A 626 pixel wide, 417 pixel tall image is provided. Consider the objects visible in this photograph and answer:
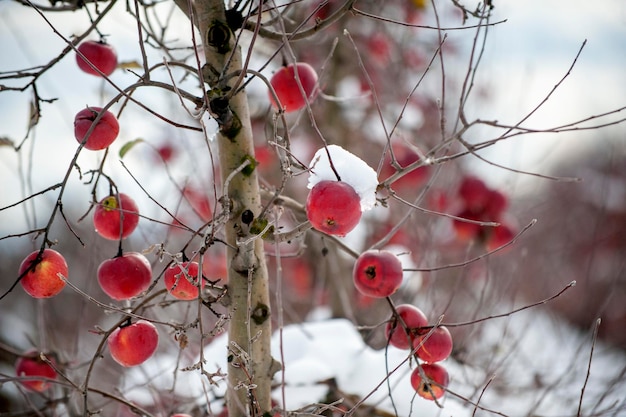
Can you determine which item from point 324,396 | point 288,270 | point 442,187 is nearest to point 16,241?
point 288,270

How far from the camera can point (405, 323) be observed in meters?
1.36

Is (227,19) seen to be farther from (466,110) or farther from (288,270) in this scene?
(288,270)

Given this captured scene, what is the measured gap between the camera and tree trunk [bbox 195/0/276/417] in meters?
1.26

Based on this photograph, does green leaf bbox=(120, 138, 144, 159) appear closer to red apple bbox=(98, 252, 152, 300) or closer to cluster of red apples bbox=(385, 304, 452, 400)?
red apple bbox=(98, 252, 152, 300)

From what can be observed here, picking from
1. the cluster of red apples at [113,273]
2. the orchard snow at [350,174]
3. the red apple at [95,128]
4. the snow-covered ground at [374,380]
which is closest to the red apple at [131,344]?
the cluster of red apples at [113,273]

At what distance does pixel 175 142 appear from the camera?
12.2 ft

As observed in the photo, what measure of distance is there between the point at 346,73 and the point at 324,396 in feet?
8.41

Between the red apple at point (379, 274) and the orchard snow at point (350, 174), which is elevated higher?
the orchard snow at point (350, 174)

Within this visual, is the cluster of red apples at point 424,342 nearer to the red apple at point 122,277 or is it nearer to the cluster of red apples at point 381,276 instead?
the cluster of red apples at point 381,276

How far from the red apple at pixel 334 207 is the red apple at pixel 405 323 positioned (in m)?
0.40

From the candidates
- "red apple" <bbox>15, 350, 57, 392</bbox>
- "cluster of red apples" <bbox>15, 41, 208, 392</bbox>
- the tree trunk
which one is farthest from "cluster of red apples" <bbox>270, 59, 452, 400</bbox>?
"red apple" <bbox>15, 350, 57, 392</bbox>

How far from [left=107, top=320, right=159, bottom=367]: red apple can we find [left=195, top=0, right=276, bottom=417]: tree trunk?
0.20m

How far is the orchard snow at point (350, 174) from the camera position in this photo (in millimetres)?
1102

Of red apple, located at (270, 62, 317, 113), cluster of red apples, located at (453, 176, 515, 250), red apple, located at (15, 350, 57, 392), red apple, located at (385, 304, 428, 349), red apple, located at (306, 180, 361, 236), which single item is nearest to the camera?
red apple, located at (306, 180, 361, 236)
